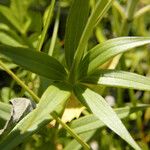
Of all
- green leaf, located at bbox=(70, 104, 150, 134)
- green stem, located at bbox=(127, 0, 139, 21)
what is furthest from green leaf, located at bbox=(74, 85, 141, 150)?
green stem, located at bbox=(127, 0, 139, 21)

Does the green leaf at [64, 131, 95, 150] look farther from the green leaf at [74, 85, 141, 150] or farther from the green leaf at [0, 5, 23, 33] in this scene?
the green leaf at [0, 5, 23, 33]

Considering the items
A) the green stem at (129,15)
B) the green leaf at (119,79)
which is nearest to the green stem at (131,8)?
the green stem at (129,15)

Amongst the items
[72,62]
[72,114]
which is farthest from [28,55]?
[72,114]

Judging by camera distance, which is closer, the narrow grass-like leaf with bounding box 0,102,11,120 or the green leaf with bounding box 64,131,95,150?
the narrow grass-like leaf with bounding box 0,102,11,120

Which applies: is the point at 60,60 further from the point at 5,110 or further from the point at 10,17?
the point at 5,110

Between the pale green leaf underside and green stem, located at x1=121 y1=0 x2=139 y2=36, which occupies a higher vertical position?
green stem, located at x1=121 y1=0 x2=139 y2=36

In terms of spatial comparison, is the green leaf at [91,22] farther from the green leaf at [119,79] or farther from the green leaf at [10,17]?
the green leaf at [10,17]

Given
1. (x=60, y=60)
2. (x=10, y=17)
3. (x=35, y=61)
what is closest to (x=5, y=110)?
(x=35, y=61)
